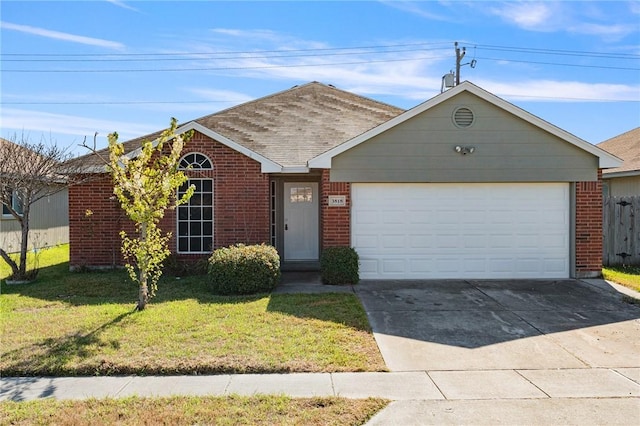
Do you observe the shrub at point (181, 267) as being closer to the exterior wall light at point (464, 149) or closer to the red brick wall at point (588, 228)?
the exterior wall light at point (464, 149)

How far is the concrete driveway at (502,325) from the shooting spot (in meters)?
6.06

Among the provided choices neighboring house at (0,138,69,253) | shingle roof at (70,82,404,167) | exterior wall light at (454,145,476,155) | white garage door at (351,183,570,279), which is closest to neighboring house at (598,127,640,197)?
white garage door at (351,183,570,279)

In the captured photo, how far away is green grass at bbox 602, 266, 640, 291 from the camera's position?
34.9 feet

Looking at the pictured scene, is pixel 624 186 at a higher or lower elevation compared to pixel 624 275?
higher

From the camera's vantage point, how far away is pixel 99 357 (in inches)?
233

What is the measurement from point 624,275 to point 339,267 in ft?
23.6

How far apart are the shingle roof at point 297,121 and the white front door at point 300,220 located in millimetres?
1240

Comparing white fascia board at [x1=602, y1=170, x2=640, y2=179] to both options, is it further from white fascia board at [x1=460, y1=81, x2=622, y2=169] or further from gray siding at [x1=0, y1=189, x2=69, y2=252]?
gray siding at [x1=0, y1=189, x2=69, y2=252]

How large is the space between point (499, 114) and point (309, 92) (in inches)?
→ 312

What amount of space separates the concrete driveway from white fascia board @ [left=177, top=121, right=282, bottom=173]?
3563 mm

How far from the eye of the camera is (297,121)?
14602 millimetres

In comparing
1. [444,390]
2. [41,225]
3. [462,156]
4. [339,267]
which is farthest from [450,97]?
[41,225]

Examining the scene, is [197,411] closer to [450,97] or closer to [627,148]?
[450,97]

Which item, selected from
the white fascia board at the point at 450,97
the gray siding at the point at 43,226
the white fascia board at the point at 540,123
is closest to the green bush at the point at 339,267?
the white fascia board at the point at 450,97
